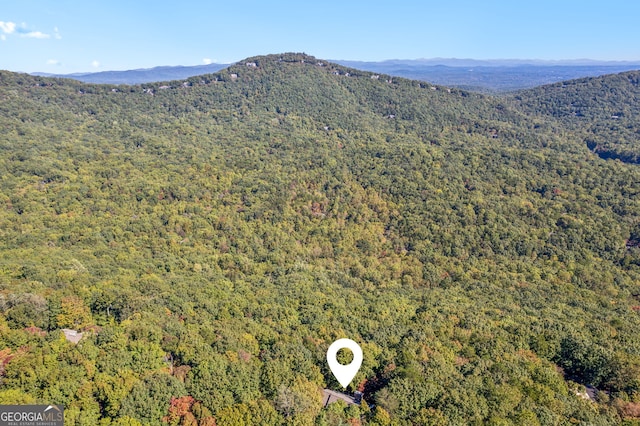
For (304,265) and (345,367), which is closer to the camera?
(345,367)

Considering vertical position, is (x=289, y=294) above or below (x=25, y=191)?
below

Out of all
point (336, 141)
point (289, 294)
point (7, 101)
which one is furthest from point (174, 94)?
point (289, 294)

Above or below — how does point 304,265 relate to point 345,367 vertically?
below

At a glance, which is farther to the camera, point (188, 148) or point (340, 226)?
point (188, 148)

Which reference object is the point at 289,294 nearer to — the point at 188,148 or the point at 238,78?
the point at 188,148

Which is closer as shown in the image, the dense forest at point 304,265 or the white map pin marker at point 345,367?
the dense forest at point 304,265

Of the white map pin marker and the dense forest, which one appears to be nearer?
the dense forest

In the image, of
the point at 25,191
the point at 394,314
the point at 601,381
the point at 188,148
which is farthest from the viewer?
the point at 188,148

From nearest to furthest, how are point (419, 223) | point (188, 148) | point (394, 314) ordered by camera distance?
point (394, 314), point (419, 223), point (188, 148)
